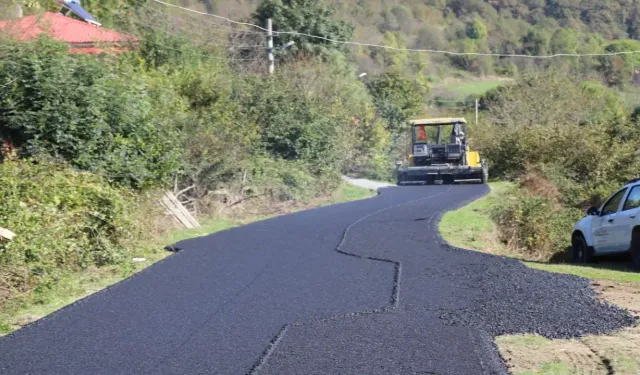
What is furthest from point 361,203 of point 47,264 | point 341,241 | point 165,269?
point 47,264

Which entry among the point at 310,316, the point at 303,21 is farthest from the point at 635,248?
the point at 303,21

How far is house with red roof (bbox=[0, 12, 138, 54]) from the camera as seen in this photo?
19.7 m

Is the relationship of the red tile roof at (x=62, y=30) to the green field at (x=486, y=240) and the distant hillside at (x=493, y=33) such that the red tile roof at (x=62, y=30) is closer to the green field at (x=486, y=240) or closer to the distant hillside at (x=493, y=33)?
the green field at (x=486, y=240)

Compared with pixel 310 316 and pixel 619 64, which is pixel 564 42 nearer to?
pixel 619 64

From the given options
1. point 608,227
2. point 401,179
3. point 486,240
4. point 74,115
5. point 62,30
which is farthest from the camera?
point 401,179

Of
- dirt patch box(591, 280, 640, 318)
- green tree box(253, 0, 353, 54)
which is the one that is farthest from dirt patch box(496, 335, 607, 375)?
green tree box(253, 0, 353, 54)

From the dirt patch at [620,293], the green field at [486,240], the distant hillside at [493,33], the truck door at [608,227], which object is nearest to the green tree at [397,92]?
the distant hillside at [493,33]

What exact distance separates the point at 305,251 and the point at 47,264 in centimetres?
487

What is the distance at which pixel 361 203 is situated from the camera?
26.5 metres

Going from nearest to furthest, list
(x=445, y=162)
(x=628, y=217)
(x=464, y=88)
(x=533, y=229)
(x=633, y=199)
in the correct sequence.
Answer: (x=628, y=217) < (x=633, y=199) < (x=533, y=229) < (x=445, y=162) < (x=464, y=88)

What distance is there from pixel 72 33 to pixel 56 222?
21097 millimetres

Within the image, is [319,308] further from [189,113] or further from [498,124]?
[498,124]

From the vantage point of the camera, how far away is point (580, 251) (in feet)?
55.4

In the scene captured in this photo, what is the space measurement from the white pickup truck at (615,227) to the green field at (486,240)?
1.12ft
